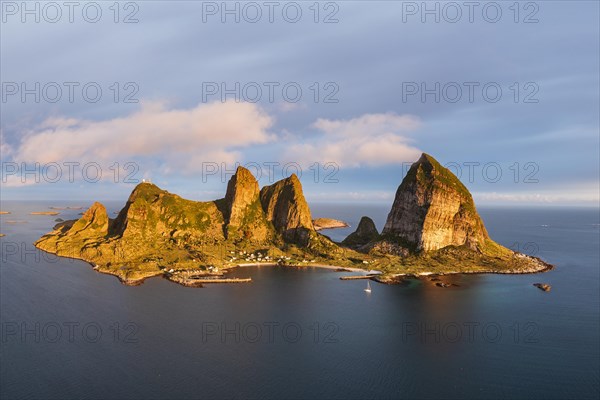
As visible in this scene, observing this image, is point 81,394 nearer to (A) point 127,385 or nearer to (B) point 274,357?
(A) point 127,385

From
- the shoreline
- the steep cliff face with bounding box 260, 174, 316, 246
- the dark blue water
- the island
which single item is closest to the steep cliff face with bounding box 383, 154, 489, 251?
the island

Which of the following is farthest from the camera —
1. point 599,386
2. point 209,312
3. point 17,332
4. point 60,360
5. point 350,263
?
point 350,263

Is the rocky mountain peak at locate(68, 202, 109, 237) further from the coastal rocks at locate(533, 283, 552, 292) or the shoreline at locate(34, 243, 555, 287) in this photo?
the coastal rocks at locate(533, 283, 552, 292)

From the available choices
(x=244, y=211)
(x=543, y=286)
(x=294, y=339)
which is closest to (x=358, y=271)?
(x=543, y=286)

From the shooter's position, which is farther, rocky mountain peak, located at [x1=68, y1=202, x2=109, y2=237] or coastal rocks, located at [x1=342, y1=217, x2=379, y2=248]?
coastal rocks, located at [x1=342, y1=217, x2=379, y2=248]

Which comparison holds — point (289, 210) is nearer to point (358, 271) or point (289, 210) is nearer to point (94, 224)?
point (358, 271)

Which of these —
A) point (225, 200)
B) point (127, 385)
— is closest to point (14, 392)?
point (127, 385)
